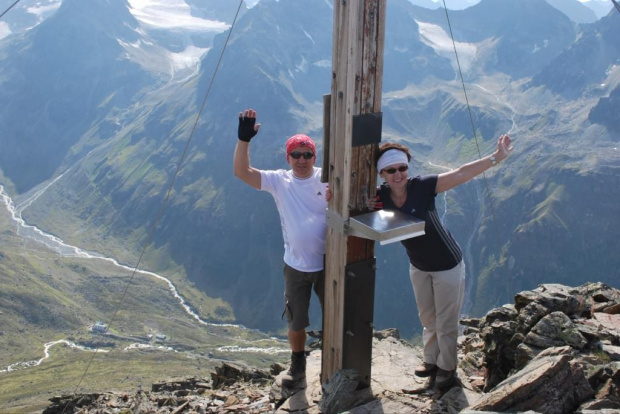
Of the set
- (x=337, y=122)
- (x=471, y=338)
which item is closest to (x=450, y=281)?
(x=337, y=122)

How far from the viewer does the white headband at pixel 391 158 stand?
7.95 metres

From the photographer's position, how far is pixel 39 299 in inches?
6885

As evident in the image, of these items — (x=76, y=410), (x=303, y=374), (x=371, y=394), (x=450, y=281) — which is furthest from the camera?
(x=76, y=410)

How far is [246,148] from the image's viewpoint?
890cm

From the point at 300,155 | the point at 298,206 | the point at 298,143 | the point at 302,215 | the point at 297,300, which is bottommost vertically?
the point at 297,300

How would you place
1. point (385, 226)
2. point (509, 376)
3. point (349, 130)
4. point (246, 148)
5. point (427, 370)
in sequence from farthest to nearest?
point (427, 370), point (246, 148), point (509, 376), point (349, 130), point (385, 226)

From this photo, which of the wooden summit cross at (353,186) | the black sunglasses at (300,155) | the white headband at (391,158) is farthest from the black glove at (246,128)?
the white headband at (391,158)

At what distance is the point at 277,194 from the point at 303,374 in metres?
3.22

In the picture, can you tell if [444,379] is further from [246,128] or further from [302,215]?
[246,128]

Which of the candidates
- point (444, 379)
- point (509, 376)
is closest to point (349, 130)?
point (444, 379)

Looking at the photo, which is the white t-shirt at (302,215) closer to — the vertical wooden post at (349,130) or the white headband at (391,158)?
the vertical wooden post at (349,130)

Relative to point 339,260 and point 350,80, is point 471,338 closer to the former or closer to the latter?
point 339,260

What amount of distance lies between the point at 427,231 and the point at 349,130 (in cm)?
176

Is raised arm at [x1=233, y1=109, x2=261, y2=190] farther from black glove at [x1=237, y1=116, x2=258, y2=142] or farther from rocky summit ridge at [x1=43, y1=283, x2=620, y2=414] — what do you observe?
rocky summit ridge at [x1=43, y1=283, x2=620, y2=414]
